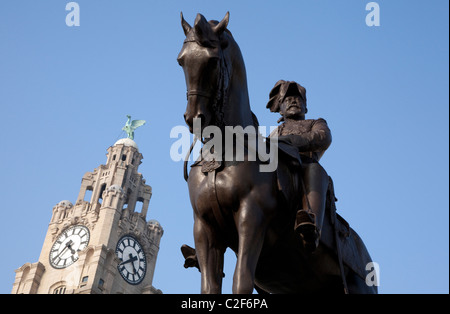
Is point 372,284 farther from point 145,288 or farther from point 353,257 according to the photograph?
point 145,288

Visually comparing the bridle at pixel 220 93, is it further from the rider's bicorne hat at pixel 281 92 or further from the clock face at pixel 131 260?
the clock face at pixel 131 260

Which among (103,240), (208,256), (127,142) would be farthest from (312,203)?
(127,142)

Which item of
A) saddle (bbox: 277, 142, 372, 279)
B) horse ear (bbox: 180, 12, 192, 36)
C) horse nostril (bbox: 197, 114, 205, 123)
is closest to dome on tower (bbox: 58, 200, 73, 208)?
→ saddle (bbox: 277, 142, 372, 279)

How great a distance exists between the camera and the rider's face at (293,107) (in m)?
9.16

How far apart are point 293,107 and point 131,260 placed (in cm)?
7508

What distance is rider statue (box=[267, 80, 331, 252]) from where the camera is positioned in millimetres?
7070

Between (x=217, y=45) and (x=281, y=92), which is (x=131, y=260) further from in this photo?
(x=217, y=45)

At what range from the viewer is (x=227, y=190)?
705cm

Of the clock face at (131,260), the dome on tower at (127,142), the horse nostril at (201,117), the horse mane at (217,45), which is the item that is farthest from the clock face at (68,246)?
the horse nostril at (201,117)

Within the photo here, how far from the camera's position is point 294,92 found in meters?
9.30

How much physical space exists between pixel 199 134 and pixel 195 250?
1261 millimetres

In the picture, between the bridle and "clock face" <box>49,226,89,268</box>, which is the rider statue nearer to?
the bridle

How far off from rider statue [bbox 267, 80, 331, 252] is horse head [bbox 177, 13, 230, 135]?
37.8 inches
